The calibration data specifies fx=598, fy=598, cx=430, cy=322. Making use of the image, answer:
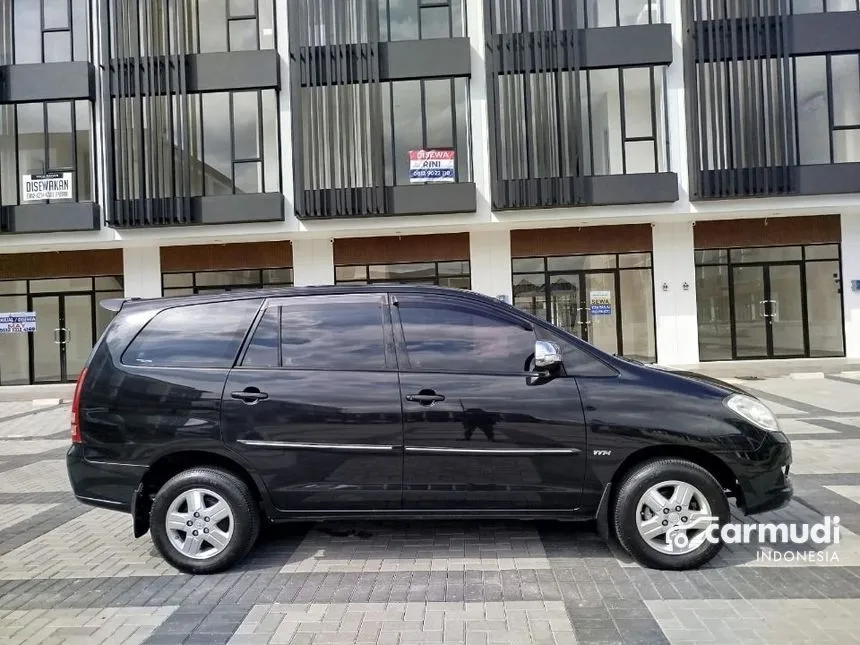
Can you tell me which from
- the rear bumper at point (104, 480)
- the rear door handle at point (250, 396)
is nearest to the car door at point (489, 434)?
the rear door handle at point (250, 396)

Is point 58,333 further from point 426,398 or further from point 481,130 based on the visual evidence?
point 426,398

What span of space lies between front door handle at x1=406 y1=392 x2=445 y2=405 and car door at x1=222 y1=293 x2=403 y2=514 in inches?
4.5

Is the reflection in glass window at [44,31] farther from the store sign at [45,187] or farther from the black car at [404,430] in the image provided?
the black car at [404,430]

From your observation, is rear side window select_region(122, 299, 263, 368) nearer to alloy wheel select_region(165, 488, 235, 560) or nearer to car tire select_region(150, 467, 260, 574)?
car tire select_region(150, 467, 260, 574)

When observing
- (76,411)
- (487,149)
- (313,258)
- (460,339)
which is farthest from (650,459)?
(313,258)

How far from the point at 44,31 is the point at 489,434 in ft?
62.5

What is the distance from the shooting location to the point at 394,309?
4145 mm

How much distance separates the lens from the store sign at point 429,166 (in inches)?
621

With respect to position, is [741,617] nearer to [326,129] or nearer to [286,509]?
[286,509]

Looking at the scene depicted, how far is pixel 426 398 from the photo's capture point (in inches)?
154

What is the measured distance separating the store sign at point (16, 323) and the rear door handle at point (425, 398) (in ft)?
57.1

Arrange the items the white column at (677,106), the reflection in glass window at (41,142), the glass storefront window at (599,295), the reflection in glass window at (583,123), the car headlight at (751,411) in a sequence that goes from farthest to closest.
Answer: the glass storefront window at (599,295) < the reflection in glass window at (41,142) < the white column at (677,106) < the reflection in glass window at (583,123) < the car headlight at (751,411)

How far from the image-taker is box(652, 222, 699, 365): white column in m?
16.9

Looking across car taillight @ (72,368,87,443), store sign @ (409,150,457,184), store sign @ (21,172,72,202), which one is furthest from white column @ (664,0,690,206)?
store sign @ (21,172,72,202)
